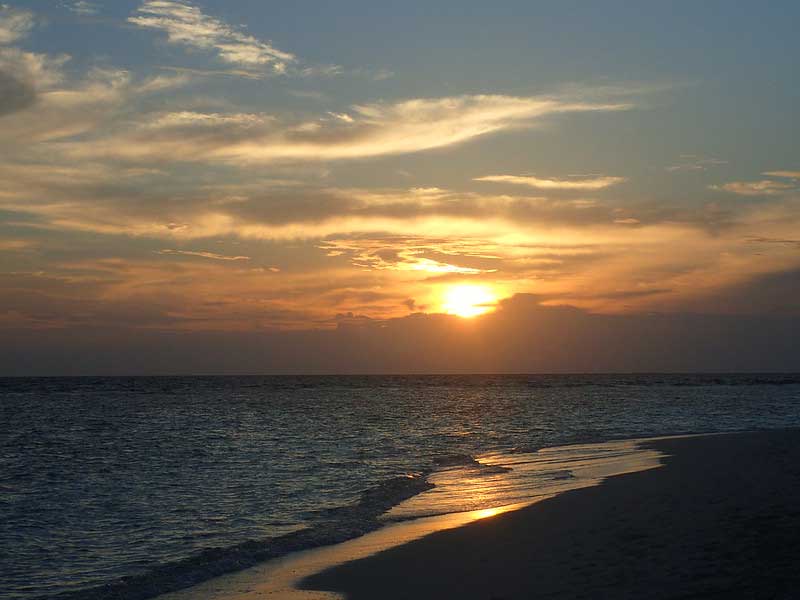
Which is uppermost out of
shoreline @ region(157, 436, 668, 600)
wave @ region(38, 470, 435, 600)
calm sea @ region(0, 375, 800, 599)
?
shoreline @ region(157, 436, 668, 600)

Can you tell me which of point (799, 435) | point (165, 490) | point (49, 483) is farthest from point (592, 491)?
point (49, 483)

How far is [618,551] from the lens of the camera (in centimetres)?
1271

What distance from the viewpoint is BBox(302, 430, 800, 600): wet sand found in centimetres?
1060

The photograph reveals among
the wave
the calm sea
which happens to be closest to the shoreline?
the wave

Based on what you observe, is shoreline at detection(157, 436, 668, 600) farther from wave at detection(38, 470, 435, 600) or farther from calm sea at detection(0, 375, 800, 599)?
calm sea at detection(0, 375, 800, 599)

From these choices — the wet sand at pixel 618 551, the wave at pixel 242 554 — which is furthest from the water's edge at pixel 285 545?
the wet sand at pixel 618 551

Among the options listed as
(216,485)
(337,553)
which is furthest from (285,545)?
(216,485)

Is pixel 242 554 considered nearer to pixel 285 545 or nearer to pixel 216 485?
pixel 285 545

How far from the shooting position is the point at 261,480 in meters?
26.7

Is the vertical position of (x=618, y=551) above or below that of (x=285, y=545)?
above

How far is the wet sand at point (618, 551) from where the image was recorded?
10.6 metres

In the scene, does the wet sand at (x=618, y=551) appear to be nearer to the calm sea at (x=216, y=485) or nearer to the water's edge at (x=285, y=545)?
the water's edge at (x=285, y=545)

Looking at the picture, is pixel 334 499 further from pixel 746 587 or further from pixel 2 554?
pixel 746 587

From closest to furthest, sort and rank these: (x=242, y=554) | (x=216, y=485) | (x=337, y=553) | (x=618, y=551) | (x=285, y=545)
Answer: (x=618, y=551) < (x=337, y=553) < (x=242, y=554) < (x=285, y=545) < (x=216, y=485)
